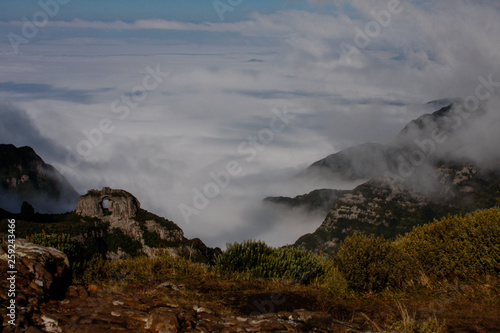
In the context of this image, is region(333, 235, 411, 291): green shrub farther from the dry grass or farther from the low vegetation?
the dry grass

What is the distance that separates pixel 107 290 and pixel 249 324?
3.58 m

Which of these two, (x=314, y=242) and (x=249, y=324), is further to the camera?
(x=314, y=242)

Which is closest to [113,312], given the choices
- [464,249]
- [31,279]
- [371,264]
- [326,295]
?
[31,279]

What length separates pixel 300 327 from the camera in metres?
7.34

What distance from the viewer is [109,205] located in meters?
158

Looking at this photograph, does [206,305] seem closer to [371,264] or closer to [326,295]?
[326,295]

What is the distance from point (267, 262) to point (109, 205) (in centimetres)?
15481

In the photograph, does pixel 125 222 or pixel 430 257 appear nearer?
pixel 430 257

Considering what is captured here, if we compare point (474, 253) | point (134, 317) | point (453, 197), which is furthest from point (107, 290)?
point (453, 197)

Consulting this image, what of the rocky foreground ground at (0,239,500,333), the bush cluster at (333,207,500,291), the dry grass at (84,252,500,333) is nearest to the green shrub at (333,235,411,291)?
the bush cluster at (333,207,500,291)

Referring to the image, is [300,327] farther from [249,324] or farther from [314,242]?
[314,242]

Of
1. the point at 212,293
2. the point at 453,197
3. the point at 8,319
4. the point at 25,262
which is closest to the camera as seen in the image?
the point at 8,319

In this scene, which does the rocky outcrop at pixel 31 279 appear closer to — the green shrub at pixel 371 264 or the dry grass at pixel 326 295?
the dry grass at pixel 326 295

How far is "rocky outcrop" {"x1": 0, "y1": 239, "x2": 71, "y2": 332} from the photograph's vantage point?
7.40m
